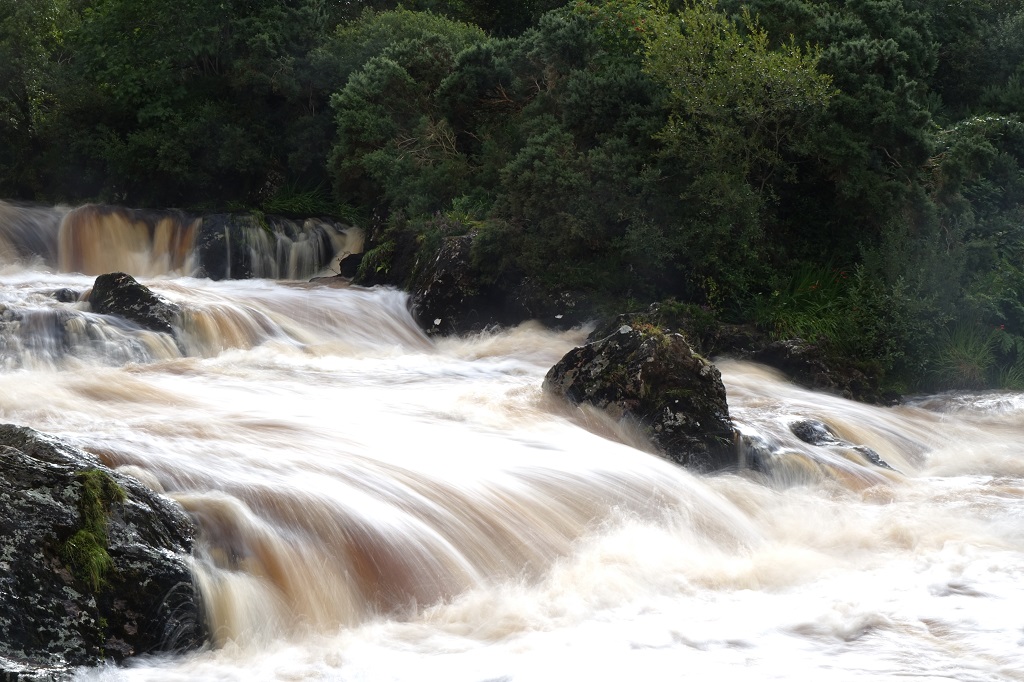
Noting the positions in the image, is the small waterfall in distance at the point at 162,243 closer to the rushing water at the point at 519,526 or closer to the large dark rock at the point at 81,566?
the rushing water at the point at 519,526

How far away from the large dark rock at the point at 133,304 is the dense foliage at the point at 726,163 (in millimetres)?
4853

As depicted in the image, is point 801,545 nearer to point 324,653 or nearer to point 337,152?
point 324,653

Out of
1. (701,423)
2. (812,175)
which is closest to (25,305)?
(701,423)

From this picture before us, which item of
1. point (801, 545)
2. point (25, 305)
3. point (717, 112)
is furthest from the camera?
point (717, 112)

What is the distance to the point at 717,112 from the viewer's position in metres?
15.8

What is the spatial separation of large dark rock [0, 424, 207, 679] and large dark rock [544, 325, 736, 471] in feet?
16.6

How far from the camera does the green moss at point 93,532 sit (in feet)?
18.8

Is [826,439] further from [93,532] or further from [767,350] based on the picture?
[93,532]

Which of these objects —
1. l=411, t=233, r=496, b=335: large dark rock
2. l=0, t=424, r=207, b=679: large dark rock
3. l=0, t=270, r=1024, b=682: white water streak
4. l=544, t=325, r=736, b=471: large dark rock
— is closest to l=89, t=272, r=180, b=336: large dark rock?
l=0, t=270, r=1024, b=682: white water streak

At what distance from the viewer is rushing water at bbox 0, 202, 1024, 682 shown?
617cm

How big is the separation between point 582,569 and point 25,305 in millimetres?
8692

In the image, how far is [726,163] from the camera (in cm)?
1598

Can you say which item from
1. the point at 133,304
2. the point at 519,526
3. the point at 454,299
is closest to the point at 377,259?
the point at 454,299

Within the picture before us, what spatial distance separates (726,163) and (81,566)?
12044mm
